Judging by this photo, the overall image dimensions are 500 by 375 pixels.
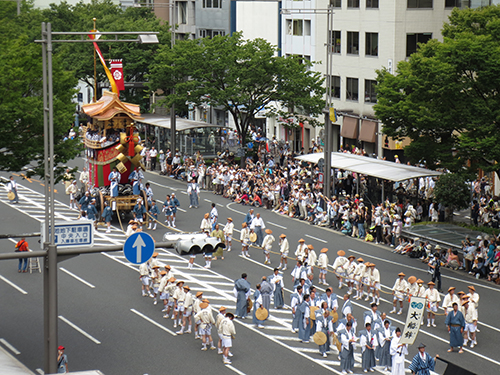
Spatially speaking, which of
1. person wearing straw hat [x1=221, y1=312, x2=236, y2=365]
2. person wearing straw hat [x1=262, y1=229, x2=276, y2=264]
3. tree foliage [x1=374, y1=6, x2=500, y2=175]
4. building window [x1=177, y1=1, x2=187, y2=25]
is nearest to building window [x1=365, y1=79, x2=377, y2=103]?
tree foliage [x1=374, y1=6, x2=500, y2=175]

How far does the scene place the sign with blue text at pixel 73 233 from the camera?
18547 millimetres

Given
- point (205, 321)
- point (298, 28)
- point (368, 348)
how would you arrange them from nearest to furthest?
point (368, 348)
point (205, 321)
point (298, 28)

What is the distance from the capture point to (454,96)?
3466 centimetres

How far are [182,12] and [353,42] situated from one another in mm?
32186

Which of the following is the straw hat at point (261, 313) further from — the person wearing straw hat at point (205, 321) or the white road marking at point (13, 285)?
the white road marking at point (13, 285)

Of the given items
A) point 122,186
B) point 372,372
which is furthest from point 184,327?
point 122,186

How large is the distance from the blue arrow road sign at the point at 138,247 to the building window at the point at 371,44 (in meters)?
42.4

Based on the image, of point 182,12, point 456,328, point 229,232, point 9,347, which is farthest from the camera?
point 182,12

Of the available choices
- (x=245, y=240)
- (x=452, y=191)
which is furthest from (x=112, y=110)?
(x=452, y=191)

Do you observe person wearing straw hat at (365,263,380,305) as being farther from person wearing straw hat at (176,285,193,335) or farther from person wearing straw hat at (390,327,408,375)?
person wearing straw hat at (176,285,193,335)

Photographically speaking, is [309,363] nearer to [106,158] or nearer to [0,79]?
[0,79]

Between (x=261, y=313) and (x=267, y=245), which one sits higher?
(x=267, y=245)

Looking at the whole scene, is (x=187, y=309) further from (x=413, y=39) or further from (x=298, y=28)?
(x=298, y=28)

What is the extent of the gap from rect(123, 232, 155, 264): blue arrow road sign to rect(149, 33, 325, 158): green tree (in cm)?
3448
